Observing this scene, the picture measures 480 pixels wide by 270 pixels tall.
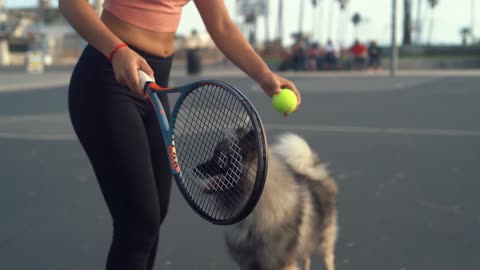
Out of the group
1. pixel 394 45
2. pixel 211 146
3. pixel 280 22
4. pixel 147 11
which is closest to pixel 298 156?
pixel 211 146

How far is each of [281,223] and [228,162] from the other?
745mm

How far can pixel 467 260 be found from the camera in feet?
12.5

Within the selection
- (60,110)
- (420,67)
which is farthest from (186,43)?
(60,110)

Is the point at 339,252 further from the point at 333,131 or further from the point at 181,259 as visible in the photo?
the point at 333,131

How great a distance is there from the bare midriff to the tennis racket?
0.29 metres

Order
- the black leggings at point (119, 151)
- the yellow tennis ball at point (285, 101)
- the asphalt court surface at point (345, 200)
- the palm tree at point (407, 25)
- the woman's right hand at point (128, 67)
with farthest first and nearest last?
1. the palm tree at point (407, 25)
2. the asphalt court surface at point (345, 200)
3. the yellow tennis ball at point (285, 101)
4. the black leggings at point (119, 151)
5. the woman's right hand at point (128, 67)

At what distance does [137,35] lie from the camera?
242 cm

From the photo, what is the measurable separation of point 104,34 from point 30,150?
6386 mm

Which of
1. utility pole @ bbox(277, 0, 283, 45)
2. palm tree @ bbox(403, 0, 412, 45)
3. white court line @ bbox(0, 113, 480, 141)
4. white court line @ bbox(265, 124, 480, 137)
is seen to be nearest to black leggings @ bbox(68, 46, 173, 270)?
white court line @ bbox(0, 113, 480, 141)

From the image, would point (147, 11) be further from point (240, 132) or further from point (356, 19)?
point (356, 19)

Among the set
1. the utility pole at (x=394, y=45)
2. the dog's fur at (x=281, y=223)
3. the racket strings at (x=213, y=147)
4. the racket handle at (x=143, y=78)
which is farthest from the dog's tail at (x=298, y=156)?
the utility pole at (x=394, y=45)

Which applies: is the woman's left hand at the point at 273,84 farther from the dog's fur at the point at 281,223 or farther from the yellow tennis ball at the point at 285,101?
the dog's fur at the point at 281,223

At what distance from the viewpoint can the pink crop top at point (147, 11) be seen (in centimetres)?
238

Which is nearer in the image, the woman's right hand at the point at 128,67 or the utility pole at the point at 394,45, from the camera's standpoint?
the woman's right hand at the point at 128,67
